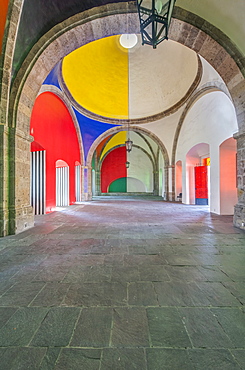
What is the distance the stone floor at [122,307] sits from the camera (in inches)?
42.6

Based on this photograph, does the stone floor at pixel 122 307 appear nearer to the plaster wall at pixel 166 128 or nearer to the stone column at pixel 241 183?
the stone column at pixel 241 183

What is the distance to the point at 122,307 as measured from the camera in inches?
59.5

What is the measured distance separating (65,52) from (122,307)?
5.39 meters

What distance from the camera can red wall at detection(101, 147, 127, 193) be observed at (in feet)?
71.3

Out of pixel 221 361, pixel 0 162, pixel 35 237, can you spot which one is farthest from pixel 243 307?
pixel 0 162

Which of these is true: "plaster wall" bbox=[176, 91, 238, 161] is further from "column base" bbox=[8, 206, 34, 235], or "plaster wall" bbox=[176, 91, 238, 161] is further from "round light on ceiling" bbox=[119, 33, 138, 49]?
"column base" bbox=[8, 206, 34, 235]

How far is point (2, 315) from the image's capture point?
4.71 ft

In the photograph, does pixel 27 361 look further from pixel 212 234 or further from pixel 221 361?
pixel 212 234

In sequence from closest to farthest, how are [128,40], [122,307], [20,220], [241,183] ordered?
[122,307], [20,220], [241,183], [128,40]

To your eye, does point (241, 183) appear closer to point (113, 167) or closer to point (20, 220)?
point (20, 220)

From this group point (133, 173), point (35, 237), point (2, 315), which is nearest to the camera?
point (2, 315)

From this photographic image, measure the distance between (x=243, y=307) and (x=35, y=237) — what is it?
3.46m

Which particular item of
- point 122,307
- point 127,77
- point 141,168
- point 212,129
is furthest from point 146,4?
point 141,168

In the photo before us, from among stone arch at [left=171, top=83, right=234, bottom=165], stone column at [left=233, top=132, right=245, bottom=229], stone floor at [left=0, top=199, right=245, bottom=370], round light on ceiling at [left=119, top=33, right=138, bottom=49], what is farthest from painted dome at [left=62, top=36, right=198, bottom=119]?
stone floor at [left=0, top=199, right=245, bottom=370]
